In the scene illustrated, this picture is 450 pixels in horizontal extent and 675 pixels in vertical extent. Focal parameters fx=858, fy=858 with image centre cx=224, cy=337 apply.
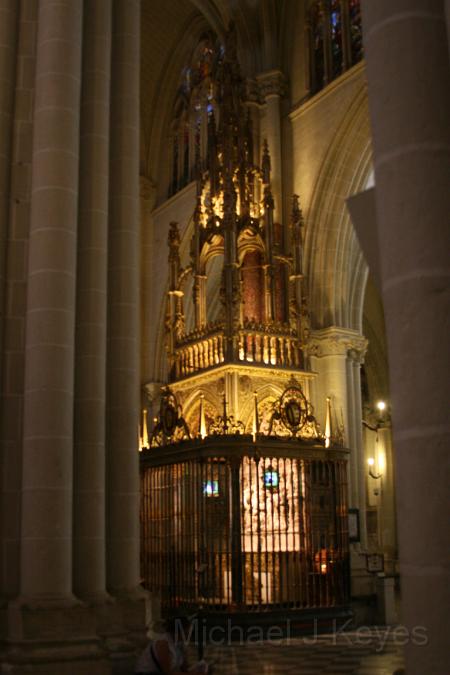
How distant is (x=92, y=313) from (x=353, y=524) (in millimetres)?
9859

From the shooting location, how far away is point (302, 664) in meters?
10.2

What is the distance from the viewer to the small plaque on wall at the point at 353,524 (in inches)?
663

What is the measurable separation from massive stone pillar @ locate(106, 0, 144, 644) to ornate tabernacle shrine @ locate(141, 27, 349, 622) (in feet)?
8.96

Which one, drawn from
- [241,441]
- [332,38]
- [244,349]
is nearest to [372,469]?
[244,349]

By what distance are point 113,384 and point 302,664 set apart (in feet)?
13.5

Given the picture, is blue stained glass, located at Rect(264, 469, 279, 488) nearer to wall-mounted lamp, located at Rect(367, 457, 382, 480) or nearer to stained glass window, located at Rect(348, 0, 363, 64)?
stained glass window, located at Rect(348, 0, 363, 64)

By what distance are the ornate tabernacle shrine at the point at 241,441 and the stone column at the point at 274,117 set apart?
105 cm

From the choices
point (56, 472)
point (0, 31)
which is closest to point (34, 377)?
point (56, 472)

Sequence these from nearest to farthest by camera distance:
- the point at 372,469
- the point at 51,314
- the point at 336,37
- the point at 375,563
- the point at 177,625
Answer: the point at 51,314 < the point at 177,625 < the point at 375,563 < the point at 336,37 < the point at 372,469

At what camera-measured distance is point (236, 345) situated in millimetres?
16344

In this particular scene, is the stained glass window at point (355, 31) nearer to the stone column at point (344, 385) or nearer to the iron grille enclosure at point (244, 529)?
the stone column at point (344, 385)

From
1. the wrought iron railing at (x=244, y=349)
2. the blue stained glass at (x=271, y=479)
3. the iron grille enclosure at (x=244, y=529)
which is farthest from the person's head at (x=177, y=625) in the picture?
the wrought iron railing at (x=244, y=349)

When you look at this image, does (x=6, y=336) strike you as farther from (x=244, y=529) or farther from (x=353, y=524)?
(x=353, y=524)

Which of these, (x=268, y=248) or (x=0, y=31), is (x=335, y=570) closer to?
(x=268, y=248)
